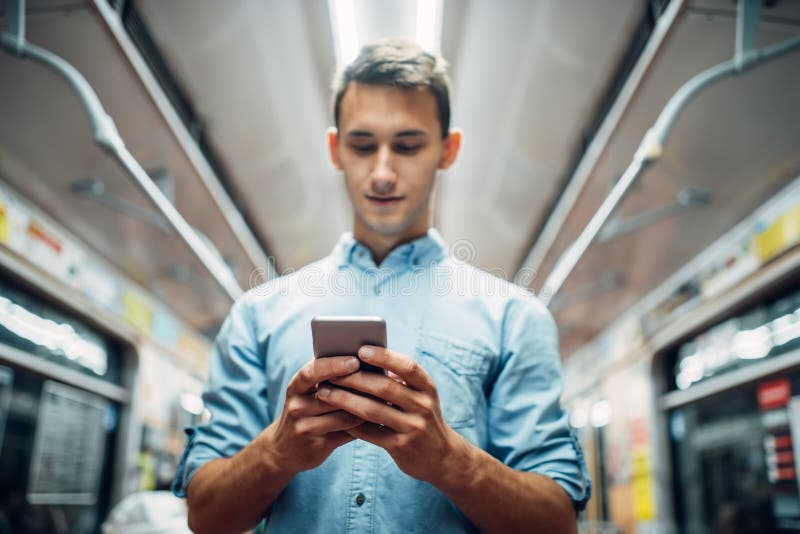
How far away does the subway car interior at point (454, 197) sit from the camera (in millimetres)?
2840

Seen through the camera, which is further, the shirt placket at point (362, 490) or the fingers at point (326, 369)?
the shirt placket at point (362, 490)

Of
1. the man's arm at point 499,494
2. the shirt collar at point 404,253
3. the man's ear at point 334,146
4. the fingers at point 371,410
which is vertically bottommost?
the man's arm at point 499,494

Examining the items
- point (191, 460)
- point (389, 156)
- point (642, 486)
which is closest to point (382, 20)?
point (389, 156)

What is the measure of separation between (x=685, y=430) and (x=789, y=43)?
2885 mm

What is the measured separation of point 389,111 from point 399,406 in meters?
0.54

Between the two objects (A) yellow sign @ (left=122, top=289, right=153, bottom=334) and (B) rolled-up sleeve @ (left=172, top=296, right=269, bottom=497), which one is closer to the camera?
(B) rolled-up sleeve @ (left=172, top=296, right=269, bottom=497)

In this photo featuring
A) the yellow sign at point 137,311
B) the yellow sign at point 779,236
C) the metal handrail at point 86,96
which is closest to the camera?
the metal handrail at point 86,96

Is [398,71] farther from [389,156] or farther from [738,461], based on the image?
[738,461]

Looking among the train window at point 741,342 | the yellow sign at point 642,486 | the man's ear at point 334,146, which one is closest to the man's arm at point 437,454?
the man's ear at point 334,146

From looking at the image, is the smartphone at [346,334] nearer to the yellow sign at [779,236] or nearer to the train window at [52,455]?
the yellow sign at [779,236]

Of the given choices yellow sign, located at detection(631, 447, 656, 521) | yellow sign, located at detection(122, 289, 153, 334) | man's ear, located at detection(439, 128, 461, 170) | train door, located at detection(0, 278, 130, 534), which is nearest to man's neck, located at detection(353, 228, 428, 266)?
man's ear, located at detection(439, 128, 461, 170)

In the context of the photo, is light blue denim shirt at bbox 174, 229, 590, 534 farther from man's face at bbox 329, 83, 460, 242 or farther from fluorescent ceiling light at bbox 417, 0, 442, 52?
fluorescent ceiling light at bbox 417, 0, 442, 52

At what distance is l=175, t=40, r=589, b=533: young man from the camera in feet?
2.68

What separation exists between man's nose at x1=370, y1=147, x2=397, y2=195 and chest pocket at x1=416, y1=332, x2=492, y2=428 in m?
0.24
